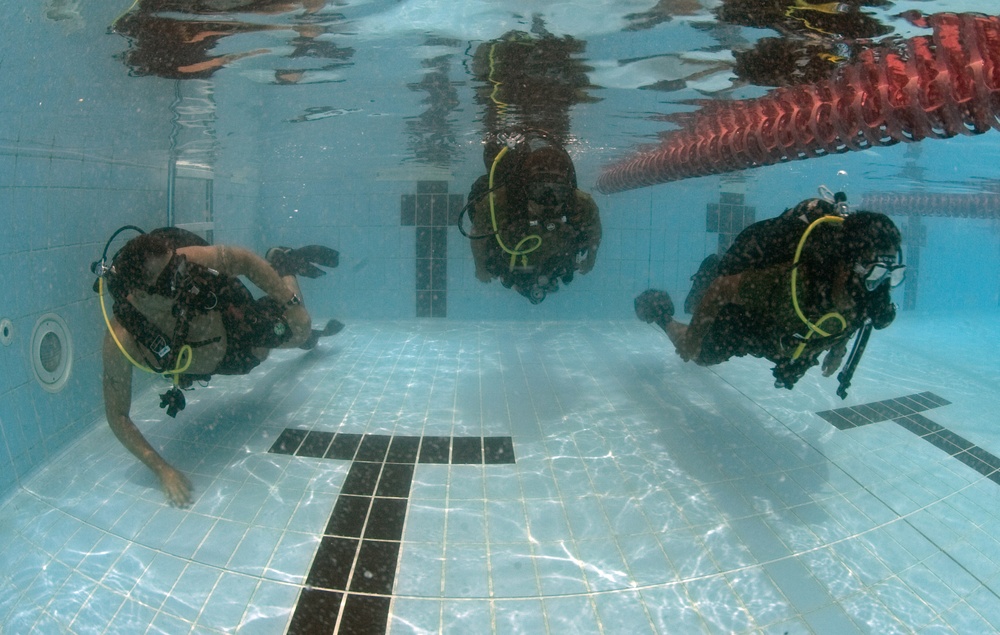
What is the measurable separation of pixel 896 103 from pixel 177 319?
6070 millimetres

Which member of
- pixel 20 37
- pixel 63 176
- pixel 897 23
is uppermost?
pixel 897 23

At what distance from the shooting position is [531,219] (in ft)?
17.4

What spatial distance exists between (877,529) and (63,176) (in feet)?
30.6

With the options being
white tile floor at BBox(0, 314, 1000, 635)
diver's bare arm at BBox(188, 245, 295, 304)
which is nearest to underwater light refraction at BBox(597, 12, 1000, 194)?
white tile floor at BBox(0, 314, 1000, 635)

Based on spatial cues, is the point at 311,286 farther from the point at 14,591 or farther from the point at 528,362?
the point at 14,591

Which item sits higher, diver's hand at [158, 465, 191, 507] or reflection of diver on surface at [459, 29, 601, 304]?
reflection of diver on surface at [459, 29, 601, 304]

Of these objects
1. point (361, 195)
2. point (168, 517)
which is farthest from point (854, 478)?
point (361, 195)

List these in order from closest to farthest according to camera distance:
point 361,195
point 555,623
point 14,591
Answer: point 555,623, point 14,591, point 361,195

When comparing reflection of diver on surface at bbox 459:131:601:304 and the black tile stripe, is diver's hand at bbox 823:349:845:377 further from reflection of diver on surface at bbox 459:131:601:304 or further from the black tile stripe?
the black tile stripe

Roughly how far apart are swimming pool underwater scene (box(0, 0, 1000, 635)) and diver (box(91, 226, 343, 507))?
33mm

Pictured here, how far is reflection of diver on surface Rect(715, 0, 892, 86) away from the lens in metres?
4.52

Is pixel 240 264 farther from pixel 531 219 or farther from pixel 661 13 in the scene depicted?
pixel 661 13

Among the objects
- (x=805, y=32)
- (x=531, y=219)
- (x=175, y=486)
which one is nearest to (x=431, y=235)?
(x=531, y=219)

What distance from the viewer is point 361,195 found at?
12828mm
